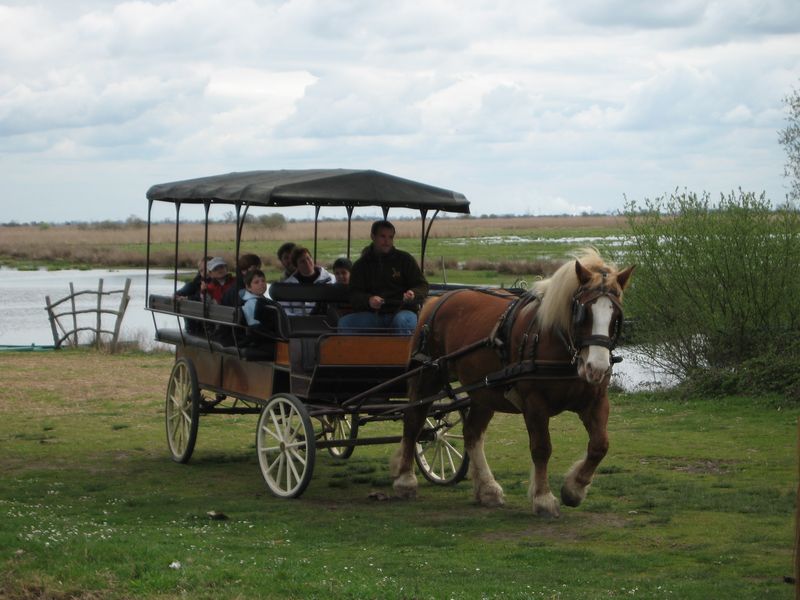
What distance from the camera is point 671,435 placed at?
46.9ft

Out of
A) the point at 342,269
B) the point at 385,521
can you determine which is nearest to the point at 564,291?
the point at 385,521

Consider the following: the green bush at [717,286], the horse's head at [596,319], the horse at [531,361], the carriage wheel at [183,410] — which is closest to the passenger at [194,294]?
the carriage wheel at [183,410]

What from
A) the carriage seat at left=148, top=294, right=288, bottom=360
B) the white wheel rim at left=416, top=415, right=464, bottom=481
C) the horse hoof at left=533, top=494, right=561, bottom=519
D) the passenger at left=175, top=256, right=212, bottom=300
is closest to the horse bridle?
the horse hoof at left=533, top=494, right=561, bottom=519

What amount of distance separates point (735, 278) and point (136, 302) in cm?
3006

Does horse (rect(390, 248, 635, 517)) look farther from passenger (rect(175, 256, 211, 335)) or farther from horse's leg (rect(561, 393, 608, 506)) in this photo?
passenger (rect(175, 256, 211, 335))

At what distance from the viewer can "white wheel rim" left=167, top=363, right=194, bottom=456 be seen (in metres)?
12.4

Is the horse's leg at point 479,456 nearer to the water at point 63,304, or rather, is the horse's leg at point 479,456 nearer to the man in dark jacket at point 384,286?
the man in dark jacket at point 384,286

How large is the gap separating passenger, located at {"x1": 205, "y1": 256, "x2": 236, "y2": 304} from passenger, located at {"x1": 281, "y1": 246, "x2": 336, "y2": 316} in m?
A: 0.66

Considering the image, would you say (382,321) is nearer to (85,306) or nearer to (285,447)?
(285,447)

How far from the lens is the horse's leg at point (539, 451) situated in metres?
8.98

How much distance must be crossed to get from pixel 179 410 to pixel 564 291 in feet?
17.8

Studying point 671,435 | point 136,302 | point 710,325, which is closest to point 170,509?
point 671,435

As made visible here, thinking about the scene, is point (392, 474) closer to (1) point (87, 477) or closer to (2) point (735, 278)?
(1) point (87, 477)

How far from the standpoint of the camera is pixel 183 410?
40.8ft
